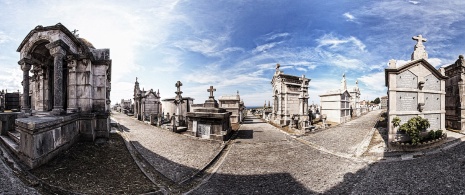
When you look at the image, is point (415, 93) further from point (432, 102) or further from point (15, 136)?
point (15, 136)

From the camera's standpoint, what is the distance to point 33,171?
17.6ft

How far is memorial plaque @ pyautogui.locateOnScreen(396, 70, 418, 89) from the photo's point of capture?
965 centimetres

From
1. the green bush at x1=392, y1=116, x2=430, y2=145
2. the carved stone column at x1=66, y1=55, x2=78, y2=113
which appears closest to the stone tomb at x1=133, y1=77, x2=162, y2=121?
the carved stone column at x1=66, y1=55, x2=78, y2=113

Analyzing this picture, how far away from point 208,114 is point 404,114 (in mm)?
10237

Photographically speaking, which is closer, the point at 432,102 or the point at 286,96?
the point at 432,102

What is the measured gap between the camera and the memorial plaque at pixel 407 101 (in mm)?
9654

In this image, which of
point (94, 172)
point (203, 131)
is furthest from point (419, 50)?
point (94, 172)

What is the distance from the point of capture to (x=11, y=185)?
4.50 meters

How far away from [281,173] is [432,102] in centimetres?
1043

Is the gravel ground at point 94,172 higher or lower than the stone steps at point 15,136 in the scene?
lower

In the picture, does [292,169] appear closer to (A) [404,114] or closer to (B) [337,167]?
(B) [337,167]

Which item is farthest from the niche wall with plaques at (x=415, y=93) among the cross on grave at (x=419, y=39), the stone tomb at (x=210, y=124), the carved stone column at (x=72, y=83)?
the carved stone column at (x=72, y=83)

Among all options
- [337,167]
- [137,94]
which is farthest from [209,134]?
[137,94]

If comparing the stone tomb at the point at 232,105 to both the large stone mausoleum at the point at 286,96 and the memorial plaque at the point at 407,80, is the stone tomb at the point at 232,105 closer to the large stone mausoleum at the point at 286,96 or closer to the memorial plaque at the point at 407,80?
the large stone mausoleum at the point at 286,96
